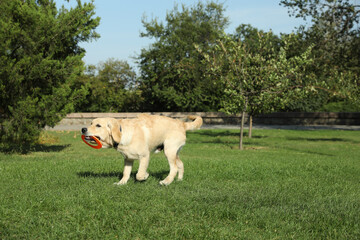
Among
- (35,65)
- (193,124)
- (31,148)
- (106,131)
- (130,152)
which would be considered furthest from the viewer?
(31,148)

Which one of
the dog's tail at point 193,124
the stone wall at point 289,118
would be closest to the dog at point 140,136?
the dog's tail at point 193,124

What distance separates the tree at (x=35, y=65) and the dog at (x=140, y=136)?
7281 millimetres

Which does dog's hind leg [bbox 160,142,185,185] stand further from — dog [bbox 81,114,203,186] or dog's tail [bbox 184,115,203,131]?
dog's tail [bbox 184,115,203,131]

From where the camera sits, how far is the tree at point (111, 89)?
33438 millimetres

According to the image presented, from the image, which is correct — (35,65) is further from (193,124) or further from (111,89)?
(111,89)

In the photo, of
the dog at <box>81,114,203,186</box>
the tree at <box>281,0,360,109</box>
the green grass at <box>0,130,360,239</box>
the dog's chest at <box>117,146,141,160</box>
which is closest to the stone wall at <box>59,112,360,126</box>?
the tree at <box>281,0,360,109</box>

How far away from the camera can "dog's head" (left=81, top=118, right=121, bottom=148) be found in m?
6.46

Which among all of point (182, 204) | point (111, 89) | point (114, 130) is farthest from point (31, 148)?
point (111, 89)

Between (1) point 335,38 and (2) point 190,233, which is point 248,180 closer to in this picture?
→ (2) point 190,233

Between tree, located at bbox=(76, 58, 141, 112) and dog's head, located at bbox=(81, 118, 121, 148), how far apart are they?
84.7ft

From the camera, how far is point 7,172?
8844 millimetres

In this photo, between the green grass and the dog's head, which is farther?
the dog's head

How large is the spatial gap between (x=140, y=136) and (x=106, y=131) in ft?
2.05

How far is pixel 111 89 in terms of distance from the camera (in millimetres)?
34875
